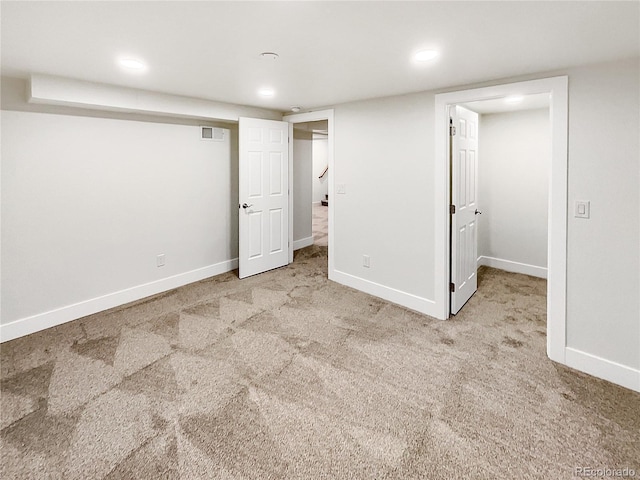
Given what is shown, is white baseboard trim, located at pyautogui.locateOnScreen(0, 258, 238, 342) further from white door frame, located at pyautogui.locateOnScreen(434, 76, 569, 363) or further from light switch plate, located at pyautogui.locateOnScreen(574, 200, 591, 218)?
light switch plate, located at pyautogui.locateOnScreen(574, 200, 591, 218)

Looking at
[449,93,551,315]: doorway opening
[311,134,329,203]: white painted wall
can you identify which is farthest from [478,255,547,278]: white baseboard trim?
[311,134,329,203]: white painted wall

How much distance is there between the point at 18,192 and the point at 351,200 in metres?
3.07

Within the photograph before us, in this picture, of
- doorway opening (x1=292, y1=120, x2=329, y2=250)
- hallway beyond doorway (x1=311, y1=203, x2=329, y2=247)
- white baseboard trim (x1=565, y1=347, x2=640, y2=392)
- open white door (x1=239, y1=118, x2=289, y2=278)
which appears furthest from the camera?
hallway beyond doorway (x1=311, y1=203, x2=329, y2=247)

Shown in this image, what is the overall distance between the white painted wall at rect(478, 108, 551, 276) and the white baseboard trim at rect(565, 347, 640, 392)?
225 centimetres

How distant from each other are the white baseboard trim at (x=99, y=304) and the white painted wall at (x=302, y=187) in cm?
162

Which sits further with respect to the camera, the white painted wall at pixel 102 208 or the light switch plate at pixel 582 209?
the white painted wall at pixel 102 208

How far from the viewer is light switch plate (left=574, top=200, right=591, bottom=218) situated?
2420 millimetres

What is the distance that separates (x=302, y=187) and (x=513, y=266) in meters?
3.33

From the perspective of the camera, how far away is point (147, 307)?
3666 mm

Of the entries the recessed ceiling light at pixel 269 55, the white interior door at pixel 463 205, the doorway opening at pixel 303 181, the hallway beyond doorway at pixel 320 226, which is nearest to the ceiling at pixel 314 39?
the recessed ceiling light at pixel 269 55

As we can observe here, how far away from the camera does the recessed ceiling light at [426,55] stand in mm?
2205

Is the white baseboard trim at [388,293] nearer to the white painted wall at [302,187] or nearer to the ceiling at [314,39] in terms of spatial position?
the white painted wall at [302,187]

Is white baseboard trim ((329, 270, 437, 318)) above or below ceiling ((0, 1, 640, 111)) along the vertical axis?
below

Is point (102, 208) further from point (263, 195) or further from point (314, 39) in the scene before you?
point (314, 39)
